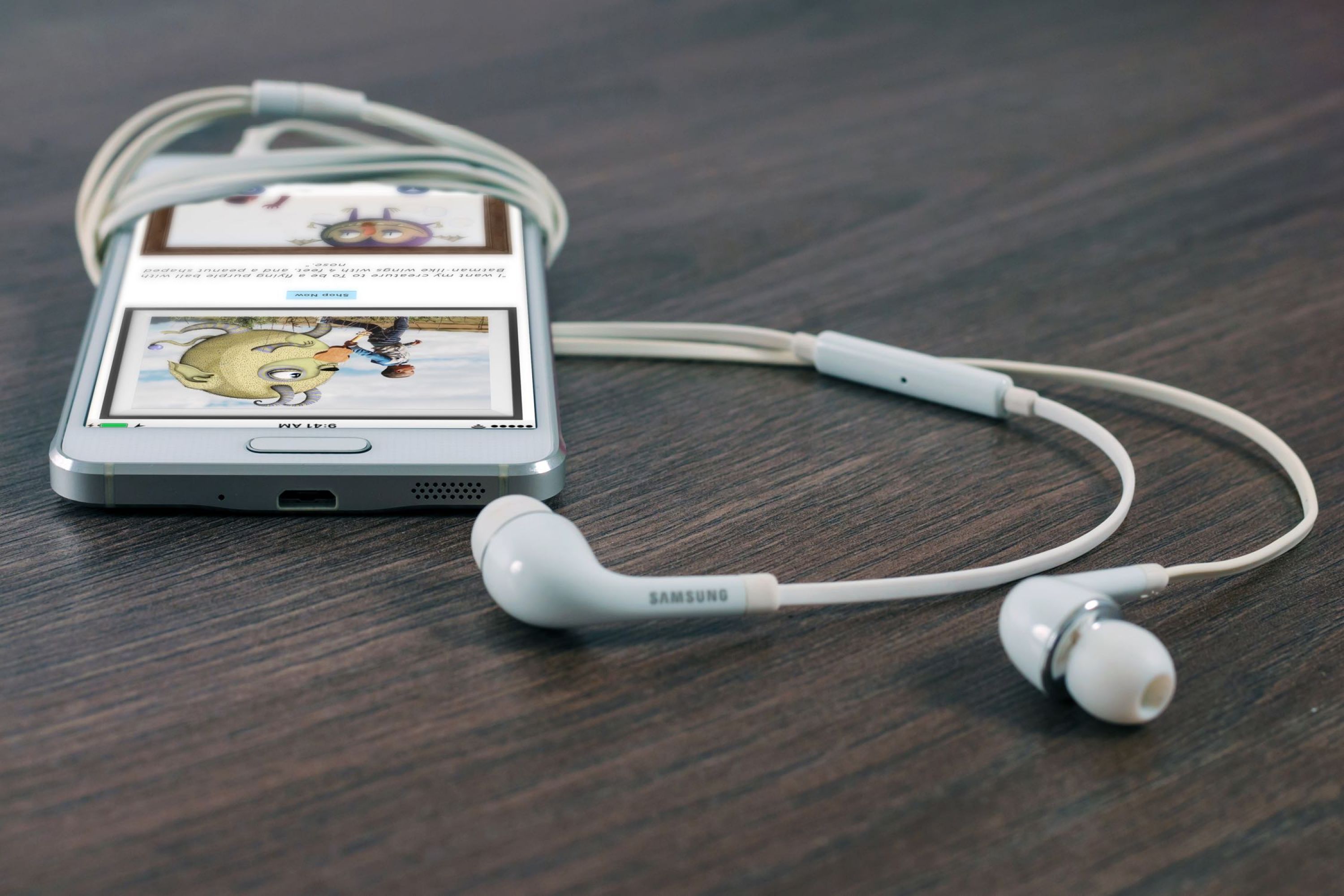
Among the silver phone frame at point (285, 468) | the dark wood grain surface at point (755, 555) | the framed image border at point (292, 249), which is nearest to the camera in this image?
the dark wood grain surface at point (755, 555)

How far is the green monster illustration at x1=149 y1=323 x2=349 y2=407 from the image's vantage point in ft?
1.80

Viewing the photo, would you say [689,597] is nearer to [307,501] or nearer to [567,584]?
[567,584]

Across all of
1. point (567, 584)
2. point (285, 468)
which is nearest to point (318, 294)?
point (285, 468)

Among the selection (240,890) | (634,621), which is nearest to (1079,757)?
(634,621)

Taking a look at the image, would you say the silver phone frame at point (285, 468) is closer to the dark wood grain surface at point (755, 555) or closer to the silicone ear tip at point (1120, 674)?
the dark wood grain surface at point (755, 555)

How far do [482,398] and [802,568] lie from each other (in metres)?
0.15

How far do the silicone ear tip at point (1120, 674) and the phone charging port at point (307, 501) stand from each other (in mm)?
289

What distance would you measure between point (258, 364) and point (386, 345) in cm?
5

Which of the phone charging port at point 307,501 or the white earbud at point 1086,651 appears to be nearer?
the white earbud at point 1086,651

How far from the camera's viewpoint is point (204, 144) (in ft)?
2.89

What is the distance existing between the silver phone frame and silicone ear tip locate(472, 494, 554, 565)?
5 centimetres

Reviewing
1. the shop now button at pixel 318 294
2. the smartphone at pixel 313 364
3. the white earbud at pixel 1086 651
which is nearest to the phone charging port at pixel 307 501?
the smartphone at pixel 313 364

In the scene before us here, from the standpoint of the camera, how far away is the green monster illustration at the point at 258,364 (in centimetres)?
55

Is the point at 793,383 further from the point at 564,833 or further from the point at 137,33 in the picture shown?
the point at 137,33
